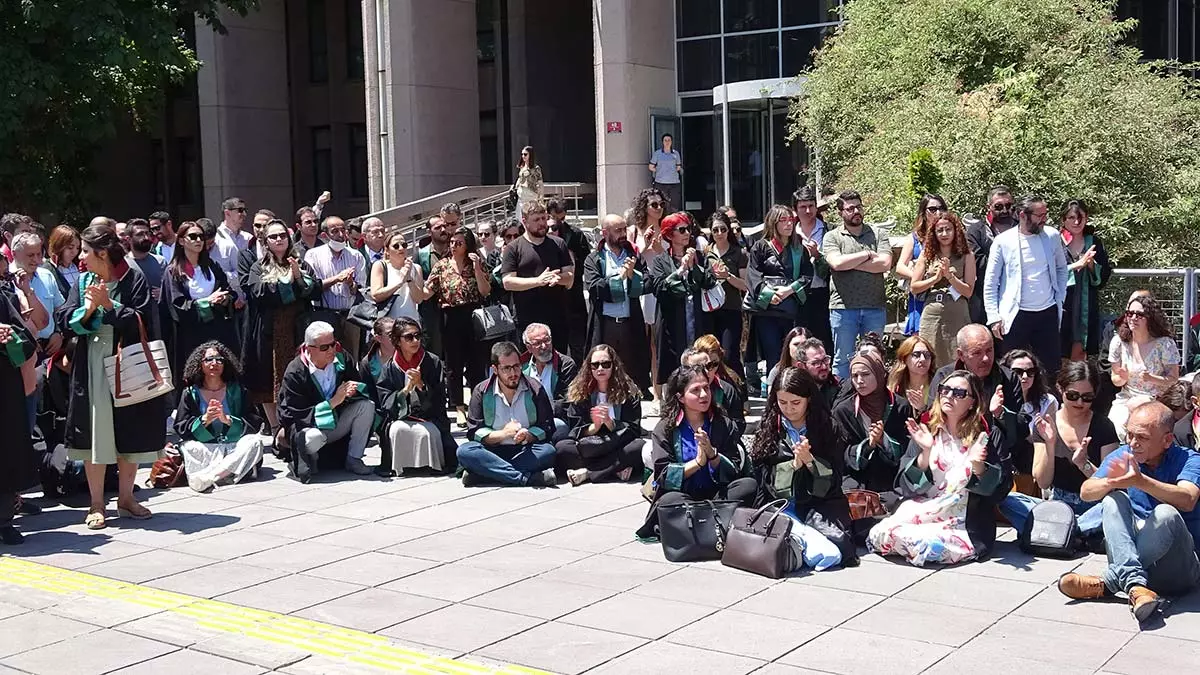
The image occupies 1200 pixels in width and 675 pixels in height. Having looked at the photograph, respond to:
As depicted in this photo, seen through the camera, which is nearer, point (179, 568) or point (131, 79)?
point (179, 568)

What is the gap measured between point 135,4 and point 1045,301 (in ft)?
45.7

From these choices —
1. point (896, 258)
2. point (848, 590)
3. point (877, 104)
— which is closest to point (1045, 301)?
point (896, 258)

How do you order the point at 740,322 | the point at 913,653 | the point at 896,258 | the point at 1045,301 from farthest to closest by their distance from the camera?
1. the point at 896,258
2. the point at 740,322
3. the point at 1045,301
4. the point at 913,653

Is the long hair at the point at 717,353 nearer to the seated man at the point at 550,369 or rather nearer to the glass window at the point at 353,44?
the seated man at the point at 550,369

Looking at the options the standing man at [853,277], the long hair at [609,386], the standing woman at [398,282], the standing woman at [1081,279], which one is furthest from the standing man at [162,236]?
the standing woman at [1081,279]

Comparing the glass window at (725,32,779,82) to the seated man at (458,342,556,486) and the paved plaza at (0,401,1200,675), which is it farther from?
the paved plaza at (0,401,1200,675)

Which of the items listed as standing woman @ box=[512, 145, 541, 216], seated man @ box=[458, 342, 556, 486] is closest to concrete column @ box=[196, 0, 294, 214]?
standing woman @ box=[512, 145, 541, 216]

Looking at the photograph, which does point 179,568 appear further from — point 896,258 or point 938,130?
point 938,130

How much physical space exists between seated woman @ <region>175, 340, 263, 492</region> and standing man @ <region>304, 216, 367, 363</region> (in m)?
1.79

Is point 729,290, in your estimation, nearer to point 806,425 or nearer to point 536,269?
point 536,269

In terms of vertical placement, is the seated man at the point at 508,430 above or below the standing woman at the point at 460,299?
below

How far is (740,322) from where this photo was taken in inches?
486

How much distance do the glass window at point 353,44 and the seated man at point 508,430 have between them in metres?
27.8

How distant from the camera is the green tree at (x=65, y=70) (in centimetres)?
1838
